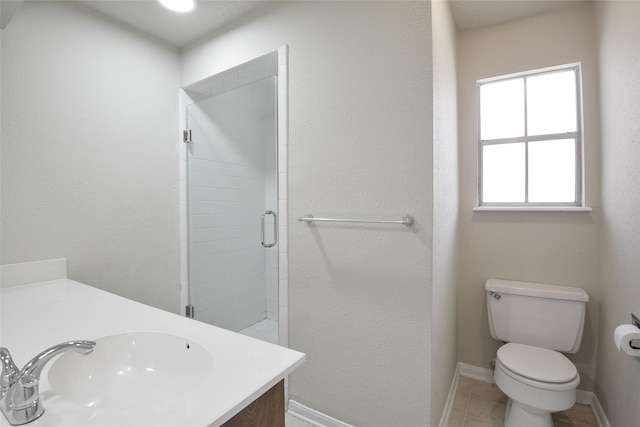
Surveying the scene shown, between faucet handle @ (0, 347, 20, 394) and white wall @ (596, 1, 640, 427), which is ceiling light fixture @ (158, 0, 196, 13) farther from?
white wall @ (596, 1, 640, 427)

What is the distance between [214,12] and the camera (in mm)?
1844

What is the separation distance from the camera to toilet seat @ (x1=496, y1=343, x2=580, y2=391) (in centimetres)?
142

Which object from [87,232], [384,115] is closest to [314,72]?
[384,115]

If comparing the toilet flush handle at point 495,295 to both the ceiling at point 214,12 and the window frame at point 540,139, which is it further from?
the ceiling at point 214,12

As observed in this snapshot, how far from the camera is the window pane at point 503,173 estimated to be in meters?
2.08

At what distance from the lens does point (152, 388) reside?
0.82 meters

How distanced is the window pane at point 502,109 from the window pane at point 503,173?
0.10 metres

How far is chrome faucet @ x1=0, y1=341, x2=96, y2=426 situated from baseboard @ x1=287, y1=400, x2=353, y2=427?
1375mm

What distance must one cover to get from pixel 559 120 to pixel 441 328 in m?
1.61

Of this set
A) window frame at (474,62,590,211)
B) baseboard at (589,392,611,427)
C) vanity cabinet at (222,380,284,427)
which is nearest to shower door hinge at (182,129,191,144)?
vanity cabinet at (222,380,284,427)

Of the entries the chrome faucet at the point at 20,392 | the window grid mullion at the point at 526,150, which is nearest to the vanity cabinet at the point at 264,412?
the chrome faucet at the point at 20,392

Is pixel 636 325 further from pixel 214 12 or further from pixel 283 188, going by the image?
pixel 214 12

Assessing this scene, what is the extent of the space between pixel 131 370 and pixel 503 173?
7.84ft

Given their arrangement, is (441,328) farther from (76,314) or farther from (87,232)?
(87,232)
